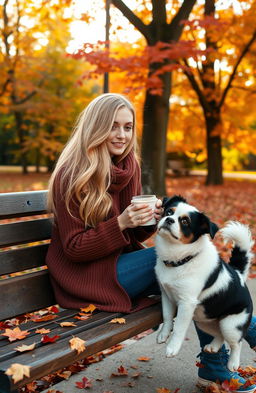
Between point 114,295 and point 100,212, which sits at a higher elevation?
point 100,212

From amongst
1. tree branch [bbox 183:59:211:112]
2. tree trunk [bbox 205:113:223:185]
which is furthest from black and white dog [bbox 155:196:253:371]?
tree trunk [bbox 205:113:223:185]

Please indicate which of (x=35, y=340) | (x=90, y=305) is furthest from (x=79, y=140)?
(x=35, y=340)

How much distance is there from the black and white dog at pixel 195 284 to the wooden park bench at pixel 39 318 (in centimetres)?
21

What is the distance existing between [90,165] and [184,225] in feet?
2.27

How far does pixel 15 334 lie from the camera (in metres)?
2.42

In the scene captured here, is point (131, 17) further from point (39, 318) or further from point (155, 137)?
point (39, 318)

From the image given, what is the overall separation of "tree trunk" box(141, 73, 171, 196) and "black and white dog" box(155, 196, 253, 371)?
8.57 metres

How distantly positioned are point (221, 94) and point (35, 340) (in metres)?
18.1

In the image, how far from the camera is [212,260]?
2.74 meters

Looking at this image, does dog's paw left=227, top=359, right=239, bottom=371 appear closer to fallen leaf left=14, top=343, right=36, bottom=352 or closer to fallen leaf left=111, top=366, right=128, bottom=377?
fallen leaf left=111, top=366, right=128, bottom=377

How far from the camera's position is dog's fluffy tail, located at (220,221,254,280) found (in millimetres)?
3018

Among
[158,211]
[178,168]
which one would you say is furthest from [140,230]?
[178,168]

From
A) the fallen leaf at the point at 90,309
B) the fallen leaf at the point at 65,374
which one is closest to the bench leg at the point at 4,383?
the fallen leaf at the point at 90,309

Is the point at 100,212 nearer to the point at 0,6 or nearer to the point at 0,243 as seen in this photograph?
the point at 0,243
